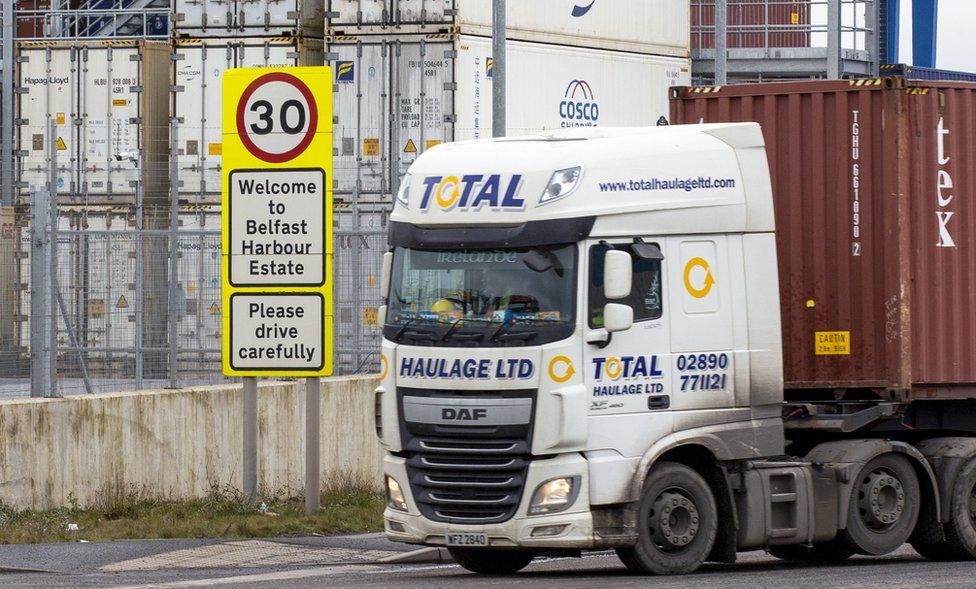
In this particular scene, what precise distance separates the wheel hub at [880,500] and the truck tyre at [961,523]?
0.48m

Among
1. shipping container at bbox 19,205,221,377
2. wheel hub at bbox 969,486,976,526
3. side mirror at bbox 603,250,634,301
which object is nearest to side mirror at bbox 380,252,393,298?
side mirror at bbox 603,250,634,301

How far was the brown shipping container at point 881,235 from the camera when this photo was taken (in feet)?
44.7

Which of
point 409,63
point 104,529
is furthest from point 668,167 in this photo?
point 409,63

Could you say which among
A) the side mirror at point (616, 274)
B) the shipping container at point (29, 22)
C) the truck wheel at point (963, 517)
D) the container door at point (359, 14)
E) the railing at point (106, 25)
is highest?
the shipping container at point (29, 22)

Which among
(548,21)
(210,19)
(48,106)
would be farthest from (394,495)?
(548,21)

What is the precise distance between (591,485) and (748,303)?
74.6 inches

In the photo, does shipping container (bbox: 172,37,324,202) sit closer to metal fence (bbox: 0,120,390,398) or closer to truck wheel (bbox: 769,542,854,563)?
metal fence (bbox: 0,120,390,398)

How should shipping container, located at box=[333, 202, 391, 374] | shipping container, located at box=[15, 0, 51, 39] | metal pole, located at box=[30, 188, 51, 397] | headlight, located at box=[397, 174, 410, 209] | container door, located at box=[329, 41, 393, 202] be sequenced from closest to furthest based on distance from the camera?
headlight, located at box=[397, 174, 410, 209] < metal pole, located at box=[30, 188, 51, 397] < shipping container, located at box=[333, 202, 391, 374] < container door, located at box=[329, 41, 393, 202] < shipping container, located at box=[15, 0, 51, 39]

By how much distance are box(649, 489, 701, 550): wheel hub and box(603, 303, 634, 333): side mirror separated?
123cm

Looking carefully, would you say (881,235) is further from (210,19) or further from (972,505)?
(210,19)

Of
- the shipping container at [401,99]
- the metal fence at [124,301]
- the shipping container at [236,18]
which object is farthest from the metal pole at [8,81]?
the metal fence at [124,301]

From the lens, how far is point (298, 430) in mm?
17766

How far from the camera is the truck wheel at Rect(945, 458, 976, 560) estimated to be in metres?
13.8

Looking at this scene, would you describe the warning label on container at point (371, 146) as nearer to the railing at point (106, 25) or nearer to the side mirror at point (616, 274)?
the railing at point (106, 25)
